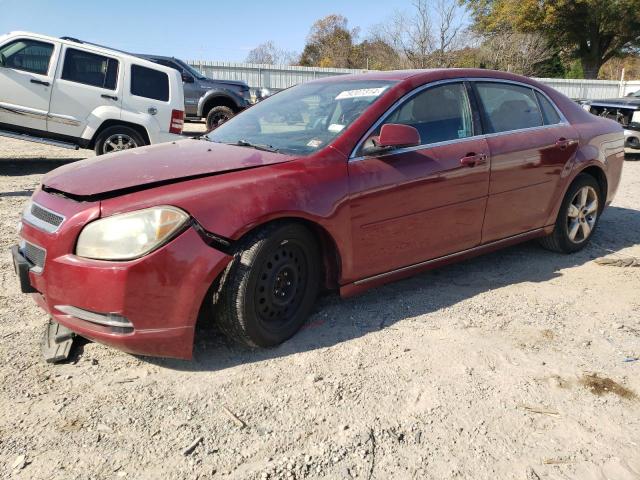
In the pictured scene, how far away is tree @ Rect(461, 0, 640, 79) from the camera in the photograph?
3269cm

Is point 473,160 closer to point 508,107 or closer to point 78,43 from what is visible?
point 508,107

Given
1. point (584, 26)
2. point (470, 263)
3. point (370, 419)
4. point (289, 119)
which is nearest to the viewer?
point (370, 419)

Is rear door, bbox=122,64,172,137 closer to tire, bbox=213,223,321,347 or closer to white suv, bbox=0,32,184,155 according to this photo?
white suv, bbox=0,32,184,155

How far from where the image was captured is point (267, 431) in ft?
8.04

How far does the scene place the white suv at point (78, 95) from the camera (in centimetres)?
827

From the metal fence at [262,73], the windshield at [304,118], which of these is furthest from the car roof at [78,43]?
the metal fence at [262,73]

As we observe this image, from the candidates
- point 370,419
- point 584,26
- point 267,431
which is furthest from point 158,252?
point 584,26

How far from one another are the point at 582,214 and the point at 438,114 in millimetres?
2044

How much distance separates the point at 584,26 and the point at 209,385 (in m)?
40.2

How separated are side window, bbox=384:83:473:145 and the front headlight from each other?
5.45 feet

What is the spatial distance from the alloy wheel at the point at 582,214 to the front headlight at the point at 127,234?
12.2 feet

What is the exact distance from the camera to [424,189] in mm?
3631

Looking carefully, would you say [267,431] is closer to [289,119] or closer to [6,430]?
[6,430]

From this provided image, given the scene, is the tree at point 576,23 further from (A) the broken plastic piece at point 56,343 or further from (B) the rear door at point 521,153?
(A) the broken plastic piece at point 56,343
